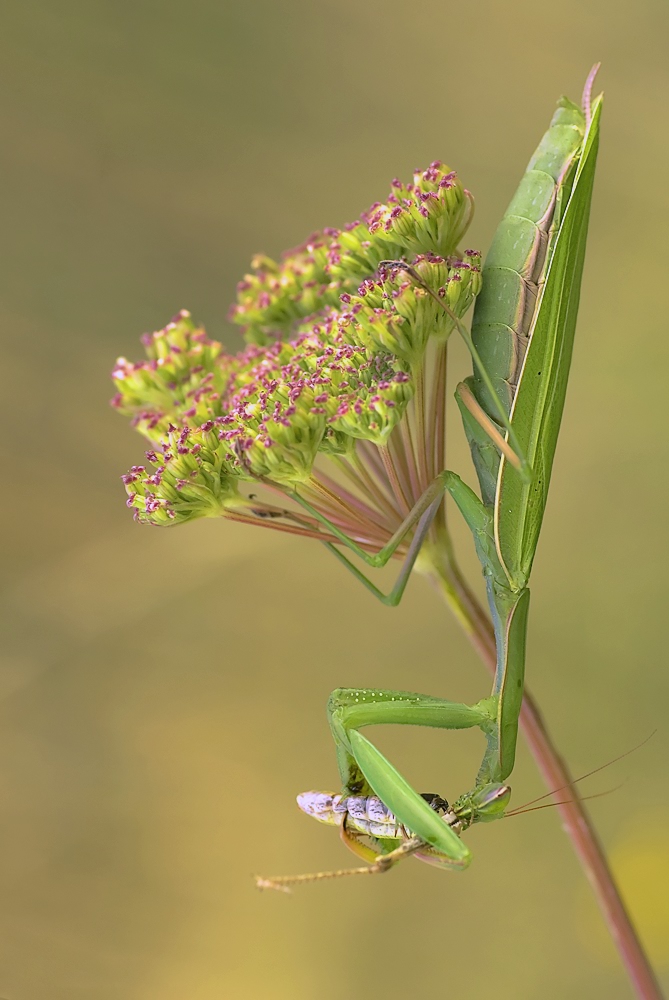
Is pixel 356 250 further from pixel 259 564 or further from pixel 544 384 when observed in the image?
pixel 259 564

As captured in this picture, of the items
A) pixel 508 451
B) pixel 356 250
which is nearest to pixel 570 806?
pixel 508 451

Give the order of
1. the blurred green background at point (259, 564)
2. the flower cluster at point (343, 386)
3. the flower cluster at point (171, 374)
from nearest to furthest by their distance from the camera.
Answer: the flower cluster at point (343, 386) < the flower cluster at point (171, 374) < the blurred green background at point (259, 564)

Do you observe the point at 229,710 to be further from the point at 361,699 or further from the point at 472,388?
the point at 472,388

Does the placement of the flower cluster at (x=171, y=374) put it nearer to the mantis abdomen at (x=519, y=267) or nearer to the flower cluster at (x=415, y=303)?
the flower cluster at (x=415, y=303)

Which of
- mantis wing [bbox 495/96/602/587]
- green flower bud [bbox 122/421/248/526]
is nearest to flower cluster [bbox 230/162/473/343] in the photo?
mantis wing [bbox 495/96/602/587]

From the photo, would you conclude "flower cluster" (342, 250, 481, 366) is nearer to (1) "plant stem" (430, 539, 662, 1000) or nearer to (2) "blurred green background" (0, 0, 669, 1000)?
(1) "plant stem" (430, 539, 662, 1000)

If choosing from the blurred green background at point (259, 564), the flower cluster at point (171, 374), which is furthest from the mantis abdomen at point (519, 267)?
the blurred green background at point (259, 564)
